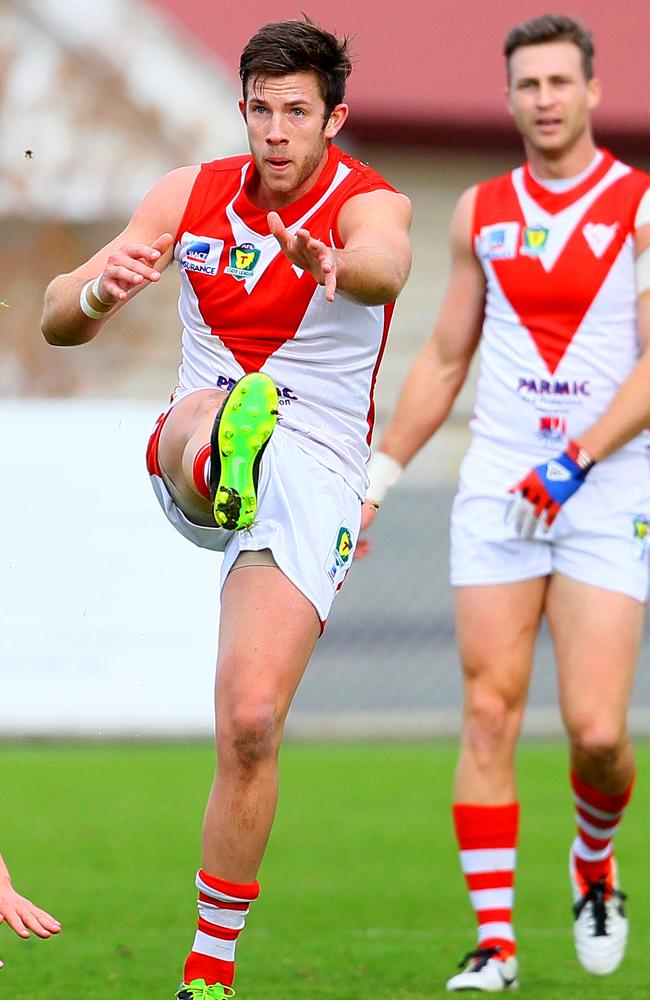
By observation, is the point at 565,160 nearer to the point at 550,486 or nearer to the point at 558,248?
the point at 558,248

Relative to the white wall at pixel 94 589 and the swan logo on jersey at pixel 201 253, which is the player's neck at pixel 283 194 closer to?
the swan logo on jersey at pixel 201 253

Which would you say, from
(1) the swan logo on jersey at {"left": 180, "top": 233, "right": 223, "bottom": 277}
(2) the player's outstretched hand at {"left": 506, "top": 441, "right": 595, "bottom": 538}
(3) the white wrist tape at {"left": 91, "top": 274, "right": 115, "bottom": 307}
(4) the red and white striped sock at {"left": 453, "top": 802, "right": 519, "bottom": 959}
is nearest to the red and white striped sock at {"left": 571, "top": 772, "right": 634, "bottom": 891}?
(4) the red and white striped sock at {"left": 453, "top": 802, "right": 519, "bottom": 959}

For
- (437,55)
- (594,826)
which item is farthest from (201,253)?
(437,55)

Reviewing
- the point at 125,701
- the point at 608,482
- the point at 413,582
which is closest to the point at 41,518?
the point at 125,701

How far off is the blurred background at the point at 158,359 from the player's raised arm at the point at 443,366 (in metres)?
5.93

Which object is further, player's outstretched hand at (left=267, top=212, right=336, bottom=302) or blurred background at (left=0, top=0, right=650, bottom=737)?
blurred background at (left=0, top=0, right=650, bottom=737)

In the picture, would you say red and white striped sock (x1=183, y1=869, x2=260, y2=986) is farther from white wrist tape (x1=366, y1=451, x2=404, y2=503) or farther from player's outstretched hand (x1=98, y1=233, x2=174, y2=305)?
white wrist tape (x1=366, y1=451, x2=404, y2=503)

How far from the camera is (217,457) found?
15.7ft

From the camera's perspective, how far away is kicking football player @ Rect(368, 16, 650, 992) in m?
6.16

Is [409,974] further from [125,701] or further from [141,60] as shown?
[141,60]

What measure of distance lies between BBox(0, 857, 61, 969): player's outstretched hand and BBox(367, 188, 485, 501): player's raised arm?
8.37 ft

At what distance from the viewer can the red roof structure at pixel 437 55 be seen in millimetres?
18453

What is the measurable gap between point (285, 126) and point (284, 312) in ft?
1.60

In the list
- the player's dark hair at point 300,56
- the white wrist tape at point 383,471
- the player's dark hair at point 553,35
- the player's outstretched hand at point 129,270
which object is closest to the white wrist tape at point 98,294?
the player's outstretched hand at point 129,270
